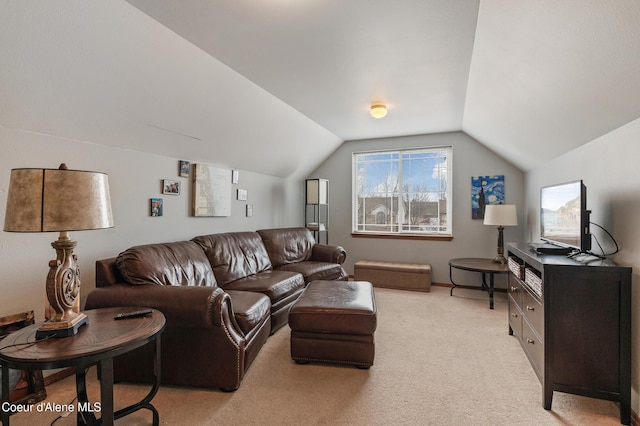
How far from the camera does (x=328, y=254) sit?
4.54 m

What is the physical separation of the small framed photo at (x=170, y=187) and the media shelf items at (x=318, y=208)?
7.46 ft

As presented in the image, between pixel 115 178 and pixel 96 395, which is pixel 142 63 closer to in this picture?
pixel 115 178

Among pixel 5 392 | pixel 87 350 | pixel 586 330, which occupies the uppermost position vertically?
pixel 87 350

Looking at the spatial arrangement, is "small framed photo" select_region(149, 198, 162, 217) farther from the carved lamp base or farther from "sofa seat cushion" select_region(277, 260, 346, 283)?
"sofa seat cushion" select_region(277, 260, 346, 283)

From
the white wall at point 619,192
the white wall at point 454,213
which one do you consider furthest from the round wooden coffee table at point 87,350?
the white wall at point 454,213

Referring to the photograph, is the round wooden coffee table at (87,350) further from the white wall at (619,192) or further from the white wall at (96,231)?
the white wall at (619,192)

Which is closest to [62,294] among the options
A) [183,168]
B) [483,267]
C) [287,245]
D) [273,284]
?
[273,284]

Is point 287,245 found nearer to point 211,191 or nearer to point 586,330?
point 211,191

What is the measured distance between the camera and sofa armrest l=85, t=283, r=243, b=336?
1.97 metres

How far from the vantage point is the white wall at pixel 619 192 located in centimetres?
181

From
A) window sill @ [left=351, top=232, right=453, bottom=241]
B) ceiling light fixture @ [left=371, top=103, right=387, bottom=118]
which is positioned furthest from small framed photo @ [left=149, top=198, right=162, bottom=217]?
window sill @ [left=351, top=232, right=453, bottom=241]

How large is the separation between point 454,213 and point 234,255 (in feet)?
11.0

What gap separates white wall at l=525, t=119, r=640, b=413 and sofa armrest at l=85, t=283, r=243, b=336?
2.44 m

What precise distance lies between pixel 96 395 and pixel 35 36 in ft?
7.02
